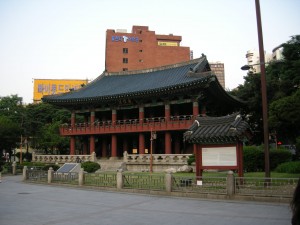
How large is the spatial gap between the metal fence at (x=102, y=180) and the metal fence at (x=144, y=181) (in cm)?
90

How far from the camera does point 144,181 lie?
1867 cm

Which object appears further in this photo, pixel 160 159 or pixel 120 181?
pixel 160 159

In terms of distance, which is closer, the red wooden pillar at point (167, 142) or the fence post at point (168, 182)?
the fence post at point (168, 182)

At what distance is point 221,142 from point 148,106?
2327cm

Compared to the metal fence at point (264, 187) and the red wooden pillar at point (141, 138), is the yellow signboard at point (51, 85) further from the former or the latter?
the metal fence at point (264, 187)

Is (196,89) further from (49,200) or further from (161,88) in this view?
(49,200)

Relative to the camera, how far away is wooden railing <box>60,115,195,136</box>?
35.7 meters

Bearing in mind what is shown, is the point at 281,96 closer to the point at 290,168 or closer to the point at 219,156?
the point at 290,168

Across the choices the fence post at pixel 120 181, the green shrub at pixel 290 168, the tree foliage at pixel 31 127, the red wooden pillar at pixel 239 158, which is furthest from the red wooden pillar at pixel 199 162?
the tree foliage at pixel 31 127

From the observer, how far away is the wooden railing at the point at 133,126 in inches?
1404

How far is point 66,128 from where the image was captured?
1729 inches

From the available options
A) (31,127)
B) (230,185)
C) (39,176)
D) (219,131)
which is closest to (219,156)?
(219,131)

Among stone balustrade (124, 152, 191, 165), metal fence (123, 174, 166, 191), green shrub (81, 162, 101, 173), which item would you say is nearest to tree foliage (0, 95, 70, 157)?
green shrub (81, 162, 101, 173)

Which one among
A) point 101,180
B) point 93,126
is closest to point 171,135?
point 93,126
